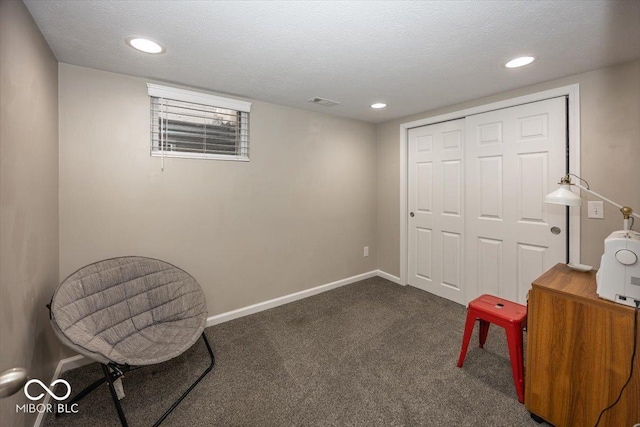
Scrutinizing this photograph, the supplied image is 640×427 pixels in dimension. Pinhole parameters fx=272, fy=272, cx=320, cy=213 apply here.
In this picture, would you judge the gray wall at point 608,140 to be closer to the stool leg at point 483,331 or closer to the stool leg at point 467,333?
the stool leg at point 483,331

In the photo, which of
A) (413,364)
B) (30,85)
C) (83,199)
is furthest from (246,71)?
(413,364)

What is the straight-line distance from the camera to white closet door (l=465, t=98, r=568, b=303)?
2373 mm

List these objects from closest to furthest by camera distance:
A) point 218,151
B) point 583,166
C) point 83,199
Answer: point 83,199, point 583,166, point 218,151

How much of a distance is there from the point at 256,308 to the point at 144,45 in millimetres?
2438

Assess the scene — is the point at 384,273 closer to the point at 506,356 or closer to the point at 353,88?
the point at 506,356

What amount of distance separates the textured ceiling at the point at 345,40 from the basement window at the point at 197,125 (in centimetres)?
14

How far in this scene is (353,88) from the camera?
2.47 meters

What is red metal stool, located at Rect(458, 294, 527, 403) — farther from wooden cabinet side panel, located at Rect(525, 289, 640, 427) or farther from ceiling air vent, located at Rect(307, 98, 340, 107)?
ceiling air vent, located at Rect(307, 98, 340, 107)

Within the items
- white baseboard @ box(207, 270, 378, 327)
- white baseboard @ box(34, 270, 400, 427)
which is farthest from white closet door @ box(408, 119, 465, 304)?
white baseboard @ box(207, 270, 378, 327)

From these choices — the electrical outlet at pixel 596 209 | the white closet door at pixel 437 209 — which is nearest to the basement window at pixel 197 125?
the white closet door at pixel 437 209

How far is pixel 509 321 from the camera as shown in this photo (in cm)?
175

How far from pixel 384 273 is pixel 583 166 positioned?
2.46 metres

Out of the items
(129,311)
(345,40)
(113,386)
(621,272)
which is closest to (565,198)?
(621,272)

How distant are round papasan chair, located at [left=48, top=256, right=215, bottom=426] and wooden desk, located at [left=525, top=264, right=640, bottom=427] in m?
2.06
